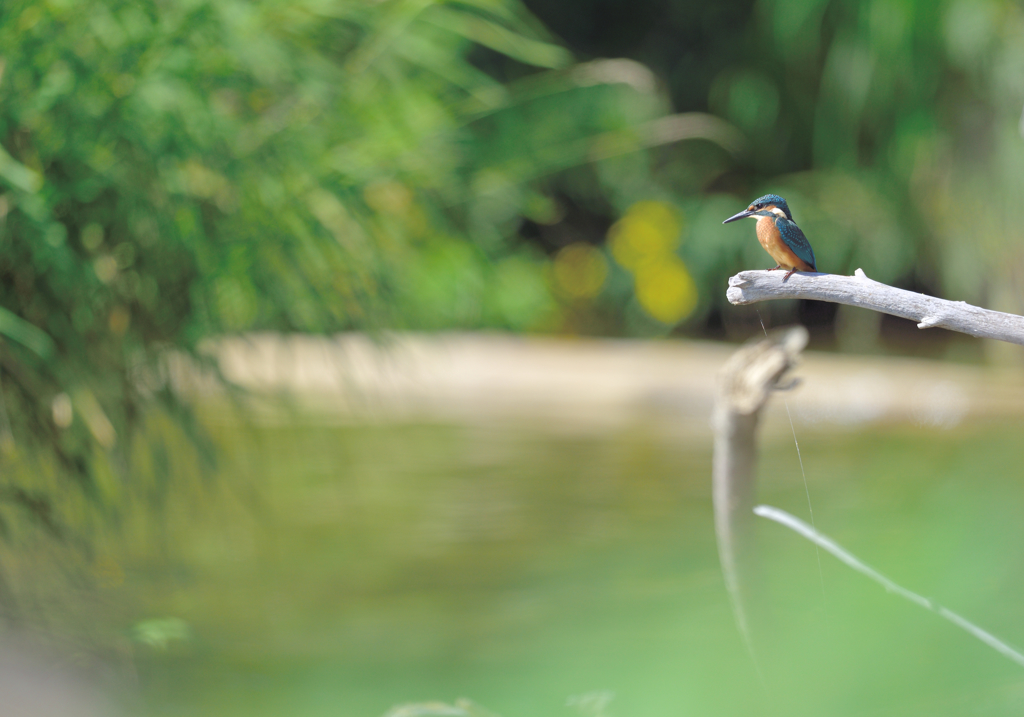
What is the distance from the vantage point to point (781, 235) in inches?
Answer: 26.4

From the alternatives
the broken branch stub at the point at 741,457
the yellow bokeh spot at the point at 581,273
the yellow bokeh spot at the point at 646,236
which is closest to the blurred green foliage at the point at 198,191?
the broken branch stub at the point at 741,457

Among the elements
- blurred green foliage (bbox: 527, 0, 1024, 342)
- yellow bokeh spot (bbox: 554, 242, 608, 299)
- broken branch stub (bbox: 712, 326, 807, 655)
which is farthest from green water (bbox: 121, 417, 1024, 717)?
yellow bokeh spot (bbox: 554, 242, 608, 299)

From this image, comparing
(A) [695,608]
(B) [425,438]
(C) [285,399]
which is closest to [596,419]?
(B) [425,438]

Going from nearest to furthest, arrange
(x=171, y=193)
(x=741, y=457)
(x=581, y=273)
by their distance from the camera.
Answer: (x=741, y=457) → (x=171, y=193) → (x=581, y=273)

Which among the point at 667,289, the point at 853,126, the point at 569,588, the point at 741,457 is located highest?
the point at 853,126

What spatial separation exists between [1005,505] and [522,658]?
1.26 metres

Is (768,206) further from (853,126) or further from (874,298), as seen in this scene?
(853,126)

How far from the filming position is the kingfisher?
0.67 m

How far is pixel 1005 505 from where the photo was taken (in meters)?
2.13

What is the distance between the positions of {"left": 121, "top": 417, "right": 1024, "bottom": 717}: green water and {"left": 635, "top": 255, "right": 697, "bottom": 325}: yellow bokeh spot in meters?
2.11

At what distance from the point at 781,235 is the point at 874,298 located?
91 millimetres

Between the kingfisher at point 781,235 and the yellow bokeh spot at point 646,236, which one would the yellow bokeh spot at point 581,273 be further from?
the kingfisher at point 781,235

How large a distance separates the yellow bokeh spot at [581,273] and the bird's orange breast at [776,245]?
4390 millimetres

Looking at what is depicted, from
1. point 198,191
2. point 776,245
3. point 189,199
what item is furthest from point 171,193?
point 776,245
